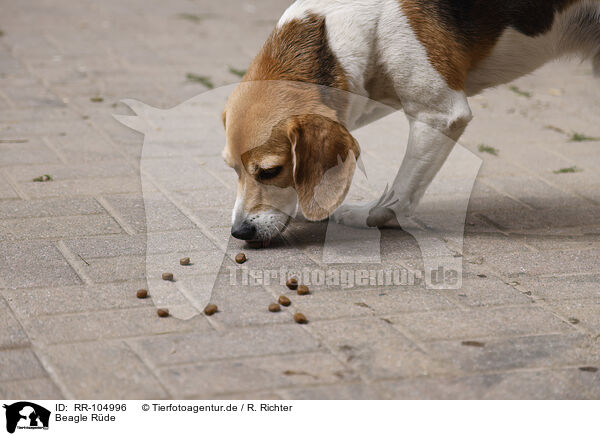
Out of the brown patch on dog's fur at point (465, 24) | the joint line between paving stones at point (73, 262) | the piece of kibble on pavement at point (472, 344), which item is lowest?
the joint line between paving stones at point (73, 262)

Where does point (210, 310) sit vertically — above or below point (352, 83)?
below

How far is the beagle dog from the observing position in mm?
4027

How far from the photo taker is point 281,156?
402cm

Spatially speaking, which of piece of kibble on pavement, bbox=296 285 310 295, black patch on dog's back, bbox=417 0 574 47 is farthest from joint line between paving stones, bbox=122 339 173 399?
black patch on dog's back, bbox=417 0 574 47

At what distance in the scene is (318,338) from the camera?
3.38 meters

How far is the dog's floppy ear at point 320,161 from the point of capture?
397 cm

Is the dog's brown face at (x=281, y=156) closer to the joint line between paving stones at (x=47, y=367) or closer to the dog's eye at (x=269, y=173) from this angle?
the dog's eye at (x=269, y=173)

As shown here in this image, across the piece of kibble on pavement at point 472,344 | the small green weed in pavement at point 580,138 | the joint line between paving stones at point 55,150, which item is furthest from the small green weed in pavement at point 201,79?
the piece of kibble on pavement at point 472,344

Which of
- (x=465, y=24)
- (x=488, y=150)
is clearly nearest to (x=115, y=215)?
(x=465, y=24)

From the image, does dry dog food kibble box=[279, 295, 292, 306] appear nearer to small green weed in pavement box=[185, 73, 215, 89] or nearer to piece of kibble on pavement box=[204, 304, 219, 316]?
piece of kibble on pavement box=[204, 304, 219, 316]

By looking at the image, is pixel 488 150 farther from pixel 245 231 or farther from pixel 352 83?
pixel 245 231
